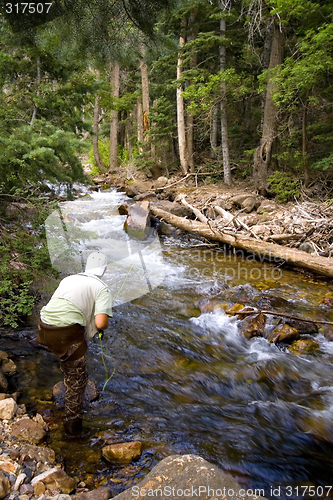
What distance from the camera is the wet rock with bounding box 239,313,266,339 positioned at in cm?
540

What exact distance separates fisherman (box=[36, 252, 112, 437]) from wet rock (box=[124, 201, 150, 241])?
26.4ft

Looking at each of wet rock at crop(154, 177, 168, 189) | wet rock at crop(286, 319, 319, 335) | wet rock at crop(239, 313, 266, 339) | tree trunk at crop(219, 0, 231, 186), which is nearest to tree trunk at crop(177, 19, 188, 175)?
wet rock at crop(154, 177, 168, 189)

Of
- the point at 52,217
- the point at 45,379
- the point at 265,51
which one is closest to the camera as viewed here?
the point at 45,379

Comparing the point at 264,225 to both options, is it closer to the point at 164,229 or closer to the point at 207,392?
the point at 164,229

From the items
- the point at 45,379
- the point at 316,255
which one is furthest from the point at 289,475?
the point at 316,255

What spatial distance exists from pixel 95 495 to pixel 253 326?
12.5 ft

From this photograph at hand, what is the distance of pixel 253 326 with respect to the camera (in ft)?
18.0

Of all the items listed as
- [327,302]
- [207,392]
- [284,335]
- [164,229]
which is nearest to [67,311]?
[207,392]

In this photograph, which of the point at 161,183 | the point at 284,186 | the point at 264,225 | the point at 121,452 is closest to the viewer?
the point at 121,452

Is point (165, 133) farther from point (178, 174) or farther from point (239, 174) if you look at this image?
point (239, 174)

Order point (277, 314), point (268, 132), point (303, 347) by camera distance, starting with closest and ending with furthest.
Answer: point (303, 347), point (277, 314), point (268, 132)

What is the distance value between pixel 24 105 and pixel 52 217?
240 centimetres

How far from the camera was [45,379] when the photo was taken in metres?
4.10

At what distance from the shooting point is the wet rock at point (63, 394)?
3688mm
